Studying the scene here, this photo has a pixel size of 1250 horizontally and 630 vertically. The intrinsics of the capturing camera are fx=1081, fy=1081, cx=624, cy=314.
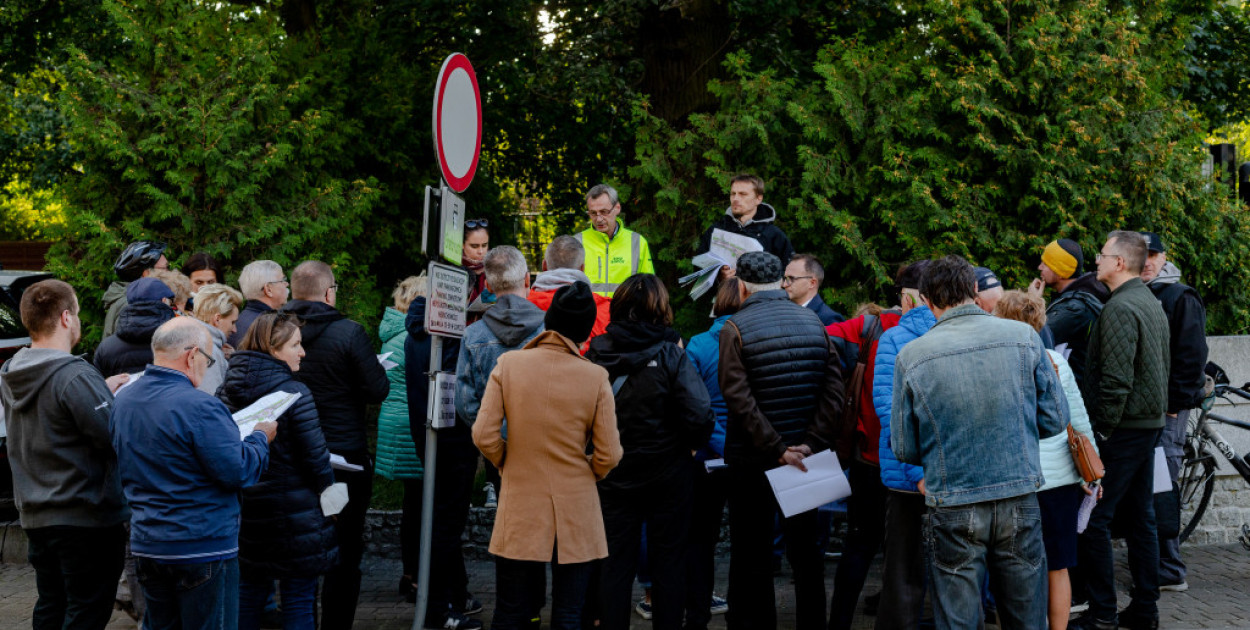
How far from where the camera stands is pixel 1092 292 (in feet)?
22.6

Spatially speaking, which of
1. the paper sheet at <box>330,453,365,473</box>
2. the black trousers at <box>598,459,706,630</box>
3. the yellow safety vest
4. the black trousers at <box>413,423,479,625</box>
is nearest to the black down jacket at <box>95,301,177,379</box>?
the paper sheet at <box>330,453,365,473</box>

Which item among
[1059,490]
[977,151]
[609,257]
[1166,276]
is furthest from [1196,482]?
[609,257]

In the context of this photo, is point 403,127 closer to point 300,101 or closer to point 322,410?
point 300,101

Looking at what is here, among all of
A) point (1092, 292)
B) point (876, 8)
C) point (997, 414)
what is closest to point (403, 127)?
point (876, 8)

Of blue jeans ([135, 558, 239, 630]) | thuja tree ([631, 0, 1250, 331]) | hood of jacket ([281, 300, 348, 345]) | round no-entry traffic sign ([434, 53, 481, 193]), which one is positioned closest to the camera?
blue jeans ([135, 558, 239, 630])

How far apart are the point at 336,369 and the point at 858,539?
3068 millimetres

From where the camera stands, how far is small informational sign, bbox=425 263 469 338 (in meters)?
5.69

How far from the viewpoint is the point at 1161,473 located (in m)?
6.90

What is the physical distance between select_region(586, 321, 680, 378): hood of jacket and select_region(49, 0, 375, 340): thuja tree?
5100mm

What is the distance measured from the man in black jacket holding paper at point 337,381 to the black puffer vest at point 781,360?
80.8 inches

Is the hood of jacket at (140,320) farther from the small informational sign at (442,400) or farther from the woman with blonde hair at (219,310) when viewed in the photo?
the small informational sign at (442,400)

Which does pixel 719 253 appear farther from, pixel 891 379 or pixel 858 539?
pixel 858 539

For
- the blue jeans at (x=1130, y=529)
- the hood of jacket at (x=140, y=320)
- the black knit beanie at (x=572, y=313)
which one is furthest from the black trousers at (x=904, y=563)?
the hood of jacket at (x=140, y=320)

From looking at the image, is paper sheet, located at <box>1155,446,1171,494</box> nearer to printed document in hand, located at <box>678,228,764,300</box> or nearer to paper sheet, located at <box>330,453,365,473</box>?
printed document in hand, located at <box>678,228,764,300</box>
